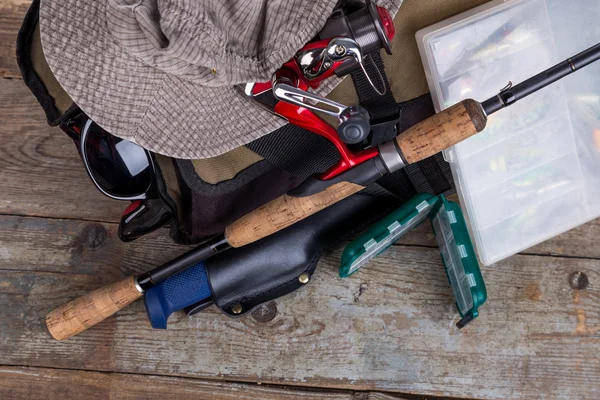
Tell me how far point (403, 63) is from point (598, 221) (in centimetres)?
52

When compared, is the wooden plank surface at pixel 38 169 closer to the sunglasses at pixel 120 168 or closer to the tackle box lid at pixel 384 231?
Answer: the sunglasses at pixel 120 168

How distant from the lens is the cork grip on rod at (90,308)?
1030 mm

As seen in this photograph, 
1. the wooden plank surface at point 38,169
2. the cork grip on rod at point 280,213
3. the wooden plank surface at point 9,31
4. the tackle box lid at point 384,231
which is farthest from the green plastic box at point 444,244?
the wooden plank surface at point 9,31

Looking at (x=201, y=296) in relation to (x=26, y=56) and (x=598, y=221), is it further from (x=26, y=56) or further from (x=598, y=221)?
(x=598, y=221)

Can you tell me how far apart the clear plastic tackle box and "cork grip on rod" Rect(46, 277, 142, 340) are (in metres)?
0.63

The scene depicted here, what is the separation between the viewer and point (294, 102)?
0.74 m

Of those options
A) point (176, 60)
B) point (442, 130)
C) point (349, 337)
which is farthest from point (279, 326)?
point (176, 60)

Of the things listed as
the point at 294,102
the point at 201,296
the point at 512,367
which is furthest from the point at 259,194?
the point at 512,367

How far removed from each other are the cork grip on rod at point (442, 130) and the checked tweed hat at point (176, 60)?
0.57 feet

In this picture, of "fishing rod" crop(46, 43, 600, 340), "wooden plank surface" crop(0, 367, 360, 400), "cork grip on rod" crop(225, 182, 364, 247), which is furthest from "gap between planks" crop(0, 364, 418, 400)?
"cork grip on rod" crop(225, 182, 364, 247)

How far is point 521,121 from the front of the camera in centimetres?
102

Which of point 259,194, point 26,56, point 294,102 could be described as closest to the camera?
point 294,102

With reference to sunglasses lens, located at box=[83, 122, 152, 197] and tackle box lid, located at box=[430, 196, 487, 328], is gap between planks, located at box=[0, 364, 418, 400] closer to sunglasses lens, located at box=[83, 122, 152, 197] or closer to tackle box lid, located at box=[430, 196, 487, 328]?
tackle box lid, located at box=[430, 196, 487, 328]

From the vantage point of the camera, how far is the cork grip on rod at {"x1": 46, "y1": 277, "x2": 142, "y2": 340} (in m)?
1.03
